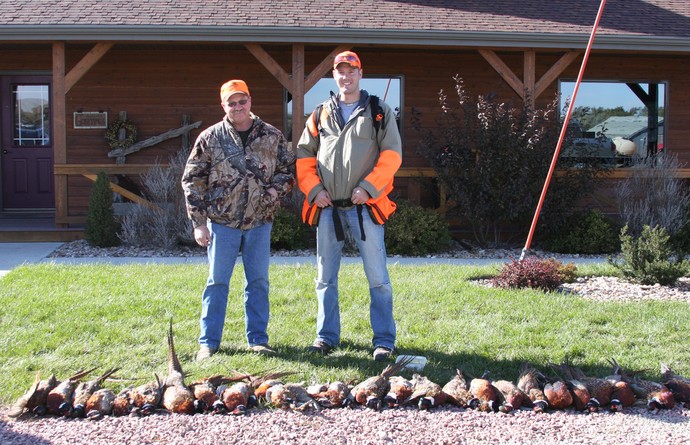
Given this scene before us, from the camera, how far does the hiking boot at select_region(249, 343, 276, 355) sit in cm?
456

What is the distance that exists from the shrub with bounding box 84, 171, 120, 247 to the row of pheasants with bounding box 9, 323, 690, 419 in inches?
241

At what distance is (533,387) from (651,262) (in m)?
3.89

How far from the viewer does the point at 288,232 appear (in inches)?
372

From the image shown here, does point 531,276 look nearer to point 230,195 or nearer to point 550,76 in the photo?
point 230,195

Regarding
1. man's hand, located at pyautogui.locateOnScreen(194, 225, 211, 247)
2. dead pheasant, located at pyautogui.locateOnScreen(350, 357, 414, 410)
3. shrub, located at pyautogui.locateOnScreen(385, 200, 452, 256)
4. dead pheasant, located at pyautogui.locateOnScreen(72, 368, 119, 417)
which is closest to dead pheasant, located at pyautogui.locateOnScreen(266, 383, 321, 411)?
dead pheasant, located at pyautogui.locateOnScreen(350, 357, 414, 410)

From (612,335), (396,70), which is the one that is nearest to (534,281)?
(612,335)

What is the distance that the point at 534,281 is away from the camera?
21.8ft

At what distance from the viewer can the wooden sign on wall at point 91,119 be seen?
11961 mm

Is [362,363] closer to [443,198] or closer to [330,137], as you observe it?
[330,137]

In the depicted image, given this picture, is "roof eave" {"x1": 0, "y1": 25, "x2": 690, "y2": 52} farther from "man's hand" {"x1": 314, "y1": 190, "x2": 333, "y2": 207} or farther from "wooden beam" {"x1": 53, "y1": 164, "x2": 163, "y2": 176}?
"man's hand" {"x1": 314, "y1": 190, "x2": 333, "y2": 207}

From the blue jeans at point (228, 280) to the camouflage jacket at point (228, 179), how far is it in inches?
3.4

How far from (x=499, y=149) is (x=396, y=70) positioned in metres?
3.33

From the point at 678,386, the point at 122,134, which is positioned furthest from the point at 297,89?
the point at 678,386

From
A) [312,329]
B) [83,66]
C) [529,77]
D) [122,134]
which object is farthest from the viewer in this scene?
[122,134]
